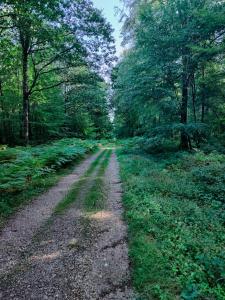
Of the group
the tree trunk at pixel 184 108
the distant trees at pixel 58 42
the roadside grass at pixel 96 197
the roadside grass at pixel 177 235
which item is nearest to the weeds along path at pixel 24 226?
the roadside grass at pixel 96 197

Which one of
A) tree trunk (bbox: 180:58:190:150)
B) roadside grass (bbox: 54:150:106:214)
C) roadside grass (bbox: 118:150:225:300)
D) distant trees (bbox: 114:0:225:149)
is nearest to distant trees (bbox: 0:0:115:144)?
distant trees (bbox: 114:0:225:149)

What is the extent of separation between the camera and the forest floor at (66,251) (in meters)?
3.30

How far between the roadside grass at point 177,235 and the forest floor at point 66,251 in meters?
0.33

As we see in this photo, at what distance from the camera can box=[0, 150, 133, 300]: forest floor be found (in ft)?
10.8

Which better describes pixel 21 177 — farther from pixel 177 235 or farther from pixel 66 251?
pixel 177 235

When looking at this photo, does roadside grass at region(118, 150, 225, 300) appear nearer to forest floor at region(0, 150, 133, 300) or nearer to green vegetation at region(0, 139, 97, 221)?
forest floor at region(0, 150, 133, 300)

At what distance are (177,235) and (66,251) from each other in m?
2.37

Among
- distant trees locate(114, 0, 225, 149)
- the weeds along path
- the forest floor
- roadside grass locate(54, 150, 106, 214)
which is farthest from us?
distant trees locate(114, 0, 225, 149)

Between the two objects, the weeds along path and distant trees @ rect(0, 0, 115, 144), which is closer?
the weeds along path

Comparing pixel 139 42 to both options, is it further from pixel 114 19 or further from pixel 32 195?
pixel 32 195

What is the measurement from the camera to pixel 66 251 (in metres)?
4.29

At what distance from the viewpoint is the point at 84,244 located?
4551 mm

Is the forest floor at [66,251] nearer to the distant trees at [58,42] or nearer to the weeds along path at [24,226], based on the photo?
the weeds along path at [24,226]

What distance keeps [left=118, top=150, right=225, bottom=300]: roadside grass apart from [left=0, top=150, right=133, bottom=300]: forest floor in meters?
0.33
